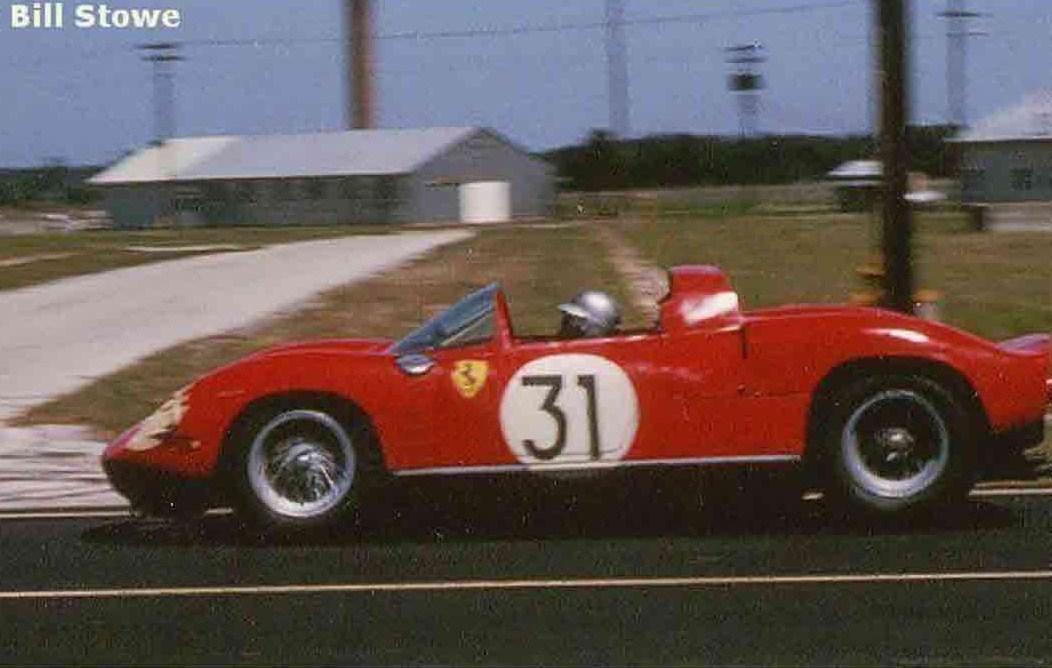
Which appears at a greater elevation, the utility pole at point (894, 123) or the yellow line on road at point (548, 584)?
the utility pole at point (894, 123)

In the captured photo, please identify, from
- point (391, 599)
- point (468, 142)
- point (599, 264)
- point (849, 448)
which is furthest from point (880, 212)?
point (468, 142)

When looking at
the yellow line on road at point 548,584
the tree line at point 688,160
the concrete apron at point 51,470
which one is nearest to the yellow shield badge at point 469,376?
the yellow line on road at point 548,584

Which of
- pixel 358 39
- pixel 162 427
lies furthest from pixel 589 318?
pixel 358 39

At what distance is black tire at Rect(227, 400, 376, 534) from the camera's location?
28.1ft

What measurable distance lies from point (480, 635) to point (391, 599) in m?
0.80

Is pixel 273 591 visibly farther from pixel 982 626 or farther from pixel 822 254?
pixel 822 254

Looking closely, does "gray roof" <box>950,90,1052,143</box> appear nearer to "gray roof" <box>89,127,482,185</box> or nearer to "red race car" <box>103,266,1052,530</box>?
"gray roof" <box>89,127,482,185</box>

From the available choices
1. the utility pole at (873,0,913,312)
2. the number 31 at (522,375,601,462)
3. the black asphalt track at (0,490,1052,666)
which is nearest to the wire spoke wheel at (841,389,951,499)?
the black asphalt track at (0,490,1052,666)

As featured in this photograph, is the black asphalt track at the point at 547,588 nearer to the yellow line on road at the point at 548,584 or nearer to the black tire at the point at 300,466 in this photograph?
the yellow line on road at the point at 548,584

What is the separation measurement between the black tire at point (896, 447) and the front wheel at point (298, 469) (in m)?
2.20

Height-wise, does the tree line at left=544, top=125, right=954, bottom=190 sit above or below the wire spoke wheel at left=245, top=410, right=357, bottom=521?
above

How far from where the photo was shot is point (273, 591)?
763 centimetres

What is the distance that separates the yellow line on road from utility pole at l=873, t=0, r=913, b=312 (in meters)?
4.94

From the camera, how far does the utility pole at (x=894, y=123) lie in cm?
1208
